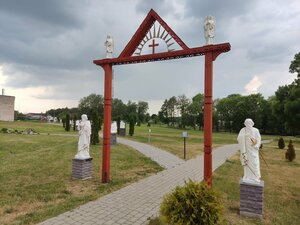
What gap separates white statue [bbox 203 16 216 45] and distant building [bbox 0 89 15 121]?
2471 inches

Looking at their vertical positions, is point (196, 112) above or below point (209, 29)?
above

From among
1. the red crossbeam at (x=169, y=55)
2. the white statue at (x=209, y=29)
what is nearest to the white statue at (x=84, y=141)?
the red crossbeam at (x=169, y=55)

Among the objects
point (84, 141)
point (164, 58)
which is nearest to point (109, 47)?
point (164, 58)

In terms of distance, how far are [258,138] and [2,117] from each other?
64.5m

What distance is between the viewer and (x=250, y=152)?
6770 mm

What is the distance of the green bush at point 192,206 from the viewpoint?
15.2ft

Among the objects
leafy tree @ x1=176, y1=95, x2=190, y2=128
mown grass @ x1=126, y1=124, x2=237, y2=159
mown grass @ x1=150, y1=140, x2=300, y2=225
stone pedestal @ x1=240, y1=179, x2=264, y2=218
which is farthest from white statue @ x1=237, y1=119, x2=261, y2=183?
leafy tree @ x1=176, y1=95, x2=190, y2=128

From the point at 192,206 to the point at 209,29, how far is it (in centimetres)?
450

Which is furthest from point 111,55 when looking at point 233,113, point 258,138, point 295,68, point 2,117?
point 233,113

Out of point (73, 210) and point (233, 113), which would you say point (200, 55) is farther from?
point (233, 113)

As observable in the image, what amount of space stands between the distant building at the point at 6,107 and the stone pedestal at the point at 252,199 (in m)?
63.9

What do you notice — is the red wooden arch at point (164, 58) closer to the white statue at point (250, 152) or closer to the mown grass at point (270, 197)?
the white statue at point (250, 152)

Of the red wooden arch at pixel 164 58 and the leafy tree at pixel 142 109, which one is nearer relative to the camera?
the red wooden arch at pixel 164 58

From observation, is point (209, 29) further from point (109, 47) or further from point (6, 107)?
point (6, 107)
